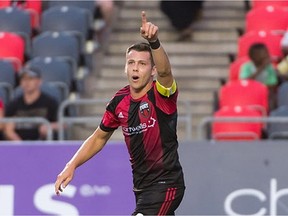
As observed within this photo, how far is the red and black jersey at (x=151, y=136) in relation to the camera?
8.73 metres

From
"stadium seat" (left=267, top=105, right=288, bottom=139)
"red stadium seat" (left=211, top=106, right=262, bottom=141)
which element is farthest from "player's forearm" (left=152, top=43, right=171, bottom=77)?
"red stadium seat" (left=211, top=106, right=262, bottom=141)

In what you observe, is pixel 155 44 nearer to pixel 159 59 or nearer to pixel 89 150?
pixel 159 59

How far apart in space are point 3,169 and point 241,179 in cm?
225

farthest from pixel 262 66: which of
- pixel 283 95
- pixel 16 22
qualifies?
pixel 16 22

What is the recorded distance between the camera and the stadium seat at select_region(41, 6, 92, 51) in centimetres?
1593

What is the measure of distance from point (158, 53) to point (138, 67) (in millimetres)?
281

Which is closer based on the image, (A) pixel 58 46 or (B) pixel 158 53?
(B) pixel 158 53

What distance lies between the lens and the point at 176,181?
883 cm

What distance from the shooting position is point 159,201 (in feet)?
28.9

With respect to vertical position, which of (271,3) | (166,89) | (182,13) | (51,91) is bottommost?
(51,91)

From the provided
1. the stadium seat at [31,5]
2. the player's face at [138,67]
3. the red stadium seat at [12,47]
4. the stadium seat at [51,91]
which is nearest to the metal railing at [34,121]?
the stadium seat at [51,91]

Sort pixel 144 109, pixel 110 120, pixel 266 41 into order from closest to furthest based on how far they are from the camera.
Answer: pixel 144 109, pixel 110 120, pixel 266 41

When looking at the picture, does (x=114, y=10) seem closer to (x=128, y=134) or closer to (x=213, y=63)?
(x=213, y=63)

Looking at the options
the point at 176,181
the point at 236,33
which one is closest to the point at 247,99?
the point at 236,33
